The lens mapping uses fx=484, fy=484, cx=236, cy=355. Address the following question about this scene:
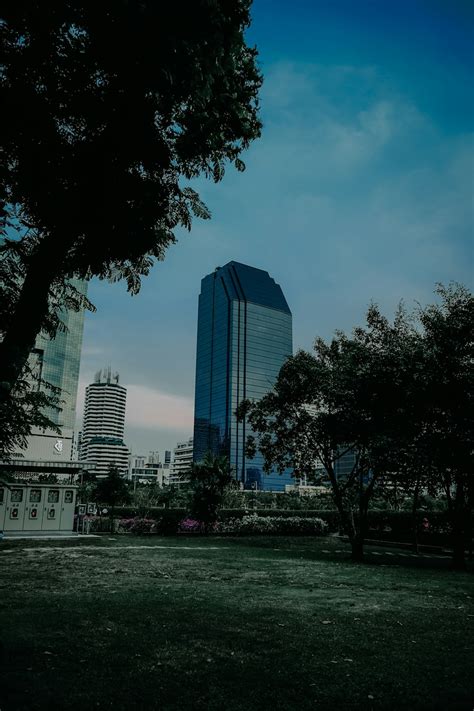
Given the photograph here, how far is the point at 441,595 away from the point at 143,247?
10.3 m

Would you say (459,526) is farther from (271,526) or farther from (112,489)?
(112,489)

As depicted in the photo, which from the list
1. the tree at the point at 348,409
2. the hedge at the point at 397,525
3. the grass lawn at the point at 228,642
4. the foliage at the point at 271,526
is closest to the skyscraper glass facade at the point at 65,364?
the foliage at the point at 271,526

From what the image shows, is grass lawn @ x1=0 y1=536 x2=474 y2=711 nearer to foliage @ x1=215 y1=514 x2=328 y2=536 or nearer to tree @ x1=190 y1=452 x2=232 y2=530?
tree @ x1=190 y1=452 x2=232 y2=530

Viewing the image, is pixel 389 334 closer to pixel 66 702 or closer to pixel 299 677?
pixel 299 677

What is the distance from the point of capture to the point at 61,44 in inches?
241

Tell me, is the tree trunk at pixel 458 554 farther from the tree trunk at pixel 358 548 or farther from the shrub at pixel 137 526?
the shrub at pixel 137 526

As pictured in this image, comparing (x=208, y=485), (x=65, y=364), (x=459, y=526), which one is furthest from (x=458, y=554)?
(x=65, y=364)

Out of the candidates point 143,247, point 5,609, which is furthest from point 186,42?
point 5,609

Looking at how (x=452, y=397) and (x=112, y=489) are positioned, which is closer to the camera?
(x=452, y=397)

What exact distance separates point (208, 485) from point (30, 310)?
2819cm

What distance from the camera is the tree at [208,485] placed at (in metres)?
32.0

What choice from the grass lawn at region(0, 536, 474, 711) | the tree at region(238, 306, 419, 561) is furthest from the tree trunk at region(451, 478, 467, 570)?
the grass lawn at region(0, 536, 474, 711)

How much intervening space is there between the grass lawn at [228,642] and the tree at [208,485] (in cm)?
1954

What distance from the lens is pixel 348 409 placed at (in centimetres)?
2028
